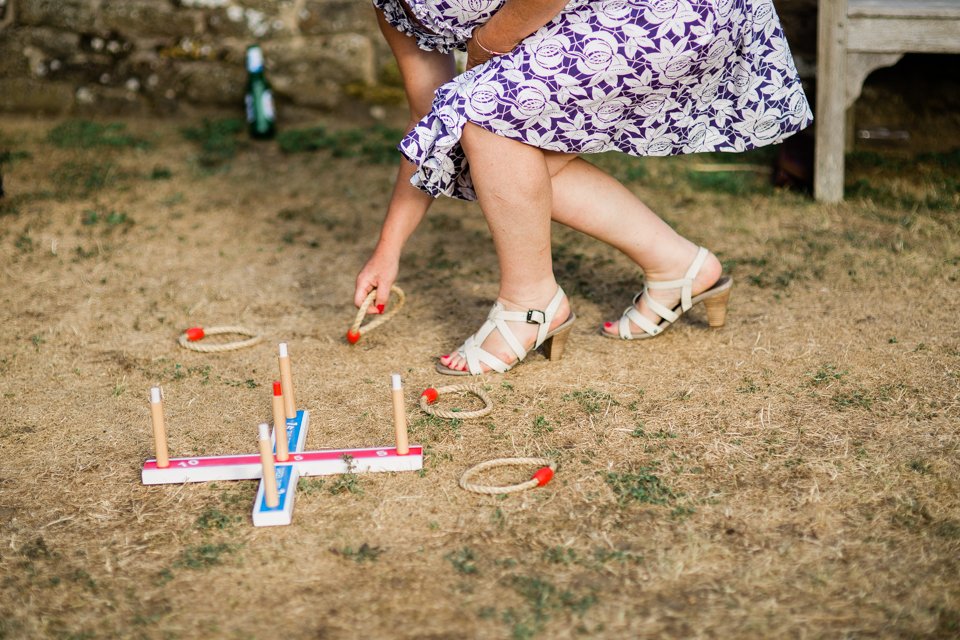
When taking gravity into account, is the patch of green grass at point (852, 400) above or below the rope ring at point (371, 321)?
below

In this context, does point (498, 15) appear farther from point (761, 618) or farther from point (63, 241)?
point (63, 241)

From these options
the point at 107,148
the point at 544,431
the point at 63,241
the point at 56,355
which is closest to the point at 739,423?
the point at 544,431

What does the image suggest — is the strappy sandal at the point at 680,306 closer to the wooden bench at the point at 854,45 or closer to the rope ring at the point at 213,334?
the rope ring at the point at 213,334

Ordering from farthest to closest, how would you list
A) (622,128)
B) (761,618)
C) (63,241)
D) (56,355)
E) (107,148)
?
(107,148) → (63,241) → (56,355) → (622,128) → (761,618)

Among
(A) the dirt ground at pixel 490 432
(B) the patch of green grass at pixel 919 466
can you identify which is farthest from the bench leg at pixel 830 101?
(B) the patch of green grass at pixel 919 466

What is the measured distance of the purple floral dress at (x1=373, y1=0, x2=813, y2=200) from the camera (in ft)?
7.00

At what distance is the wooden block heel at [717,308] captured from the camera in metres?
2.58

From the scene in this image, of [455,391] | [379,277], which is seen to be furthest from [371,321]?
[455,391]

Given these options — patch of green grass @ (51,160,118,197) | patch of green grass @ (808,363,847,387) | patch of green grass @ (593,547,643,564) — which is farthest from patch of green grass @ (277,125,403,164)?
patch of green grass @ (593,547,643,564)

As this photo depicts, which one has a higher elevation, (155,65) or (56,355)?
(155,65)

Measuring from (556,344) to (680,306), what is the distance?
358 mm

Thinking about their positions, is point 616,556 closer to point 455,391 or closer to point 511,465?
point 511,465

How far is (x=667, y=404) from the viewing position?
226 centimetres

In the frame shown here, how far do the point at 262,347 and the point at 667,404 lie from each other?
44.5 inches
